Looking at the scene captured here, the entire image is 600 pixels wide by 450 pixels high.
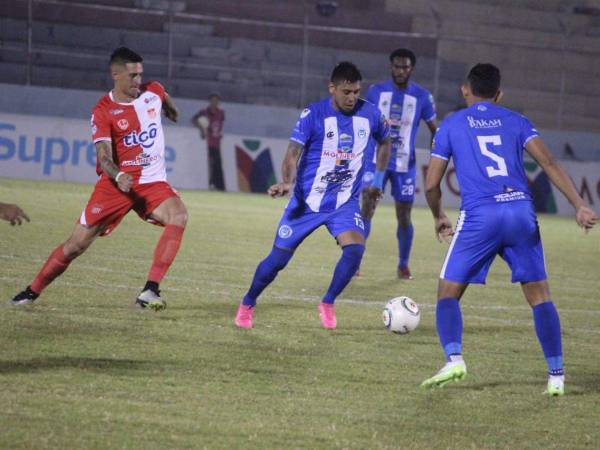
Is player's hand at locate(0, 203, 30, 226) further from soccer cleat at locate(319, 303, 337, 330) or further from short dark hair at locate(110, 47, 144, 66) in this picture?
soccer cleat at locate(319, 303, 337, 330)

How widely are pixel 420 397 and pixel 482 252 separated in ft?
3.09

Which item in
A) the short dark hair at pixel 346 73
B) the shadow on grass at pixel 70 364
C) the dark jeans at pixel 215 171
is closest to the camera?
the shadow on grass at pixel 70 364

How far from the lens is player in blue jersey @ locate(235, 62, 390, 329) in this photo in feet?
28.4

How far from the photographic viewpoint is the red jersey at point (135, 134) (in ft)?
29.6

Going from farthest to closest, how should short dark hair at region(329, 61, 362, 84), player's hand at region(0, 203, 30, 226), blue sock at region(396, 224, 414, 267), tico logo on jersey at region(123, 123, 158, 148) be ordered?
blue sock at region(396, 224, 414, 267)
tico logo on jersey at region(123, 123, 158, 148)
short dark hair at region(329, 61, 362, 84)
player's hand at region(0, 203, 30, 226)

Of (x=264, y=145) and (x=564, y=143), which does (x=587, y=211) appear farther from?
(x=564, y=143)

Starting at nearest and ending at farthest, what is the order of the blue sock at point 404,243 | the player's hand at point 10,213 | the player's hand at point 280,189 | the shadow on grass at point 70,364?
the player's hand at point 10,213 → the shadow on grass at point 70,364 → the player's hand at point 280,189 → the blue sock at point 404,243

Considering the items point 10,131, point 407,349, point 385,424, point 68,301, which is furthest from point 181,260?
point 10,131

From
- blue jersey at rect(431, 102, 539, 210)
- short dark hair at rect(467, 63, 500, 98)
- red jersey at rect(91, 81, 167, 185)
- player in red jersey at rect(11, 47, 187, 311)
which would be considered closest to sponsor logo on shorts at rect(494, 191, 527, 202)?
blue jersey at rect(431, 102, 539, 210)

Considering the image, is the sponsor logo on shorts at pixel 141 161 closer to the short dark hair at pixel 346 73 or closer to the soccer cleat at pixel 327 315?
the short dark hair at pixel 346 73

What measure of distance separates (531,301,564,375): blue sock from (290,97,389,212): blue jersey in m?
2.45

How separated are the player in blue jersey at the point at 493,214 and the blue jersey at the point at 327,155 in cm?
202

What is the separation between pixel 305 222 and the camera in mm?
8711

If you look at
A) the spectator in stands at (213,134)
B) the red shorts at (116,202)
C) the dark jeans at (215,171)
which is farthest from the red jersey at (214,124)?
the red shorts at (116,202)
